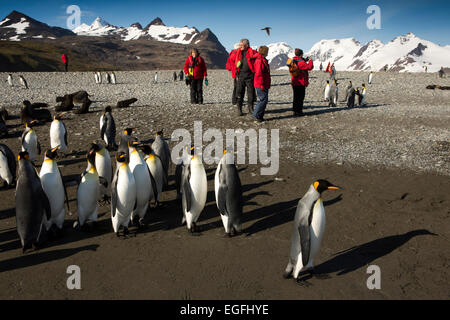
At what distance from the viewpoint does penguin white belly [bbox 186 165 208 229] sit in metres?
4.66

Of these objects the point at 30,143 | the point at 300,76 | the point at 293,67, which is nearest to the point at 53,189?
the point at 30,143

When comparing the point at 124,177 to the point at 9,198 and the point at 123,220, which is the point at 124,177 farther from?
the point at 9,198

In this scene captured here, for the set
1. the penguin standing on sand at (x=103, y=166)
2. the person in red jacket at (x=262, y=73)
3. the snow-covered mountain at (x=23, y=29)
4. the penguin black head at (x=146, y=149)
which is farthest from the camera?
the snow-covered mountain at (x=23, y=29)

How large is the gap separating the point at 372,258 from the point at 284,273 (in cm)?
120

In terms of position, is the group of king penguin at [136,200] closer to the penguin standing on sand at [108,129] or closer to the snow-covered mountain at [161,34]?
the penguin standing on sand at [108,129]

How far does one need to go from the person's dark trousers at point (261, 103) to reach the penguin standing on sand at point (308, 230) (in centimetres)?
631

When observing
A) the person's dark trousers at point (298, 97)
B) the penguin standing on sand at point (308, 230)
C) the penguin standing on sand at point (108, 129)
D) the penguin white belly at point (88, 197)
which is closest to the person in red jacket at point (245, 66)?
the person's dark trousers at point (298, 97)

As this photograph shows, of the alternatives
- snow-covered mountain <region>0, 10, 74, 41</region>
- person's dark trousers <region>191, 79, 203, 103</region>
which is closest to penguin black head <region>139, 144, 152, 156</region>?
person's dark trousers <region>191, 79, 203, 103</region>

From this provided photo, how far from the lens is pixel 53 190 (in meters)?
4.55

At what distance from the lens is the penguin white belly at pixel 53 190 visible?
4539 mm

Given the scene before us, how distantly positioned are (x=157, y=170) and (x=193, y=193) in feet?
3.70

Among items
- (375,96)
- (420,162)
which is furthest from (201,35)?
(420,162)

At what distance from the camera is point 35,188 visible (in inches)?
166

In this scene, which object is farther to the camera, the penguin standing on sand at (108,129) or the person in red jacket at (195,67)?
the person in red jacket at (195,67)
